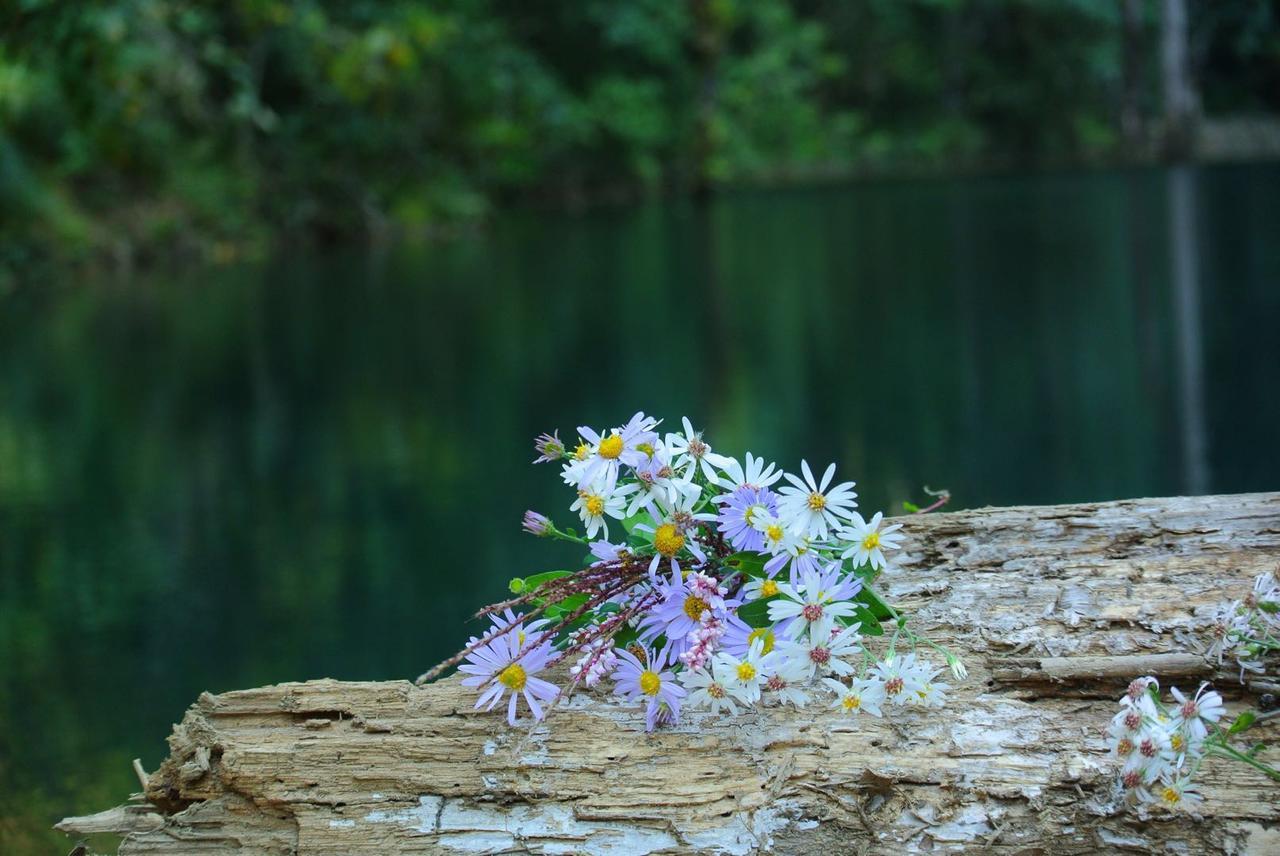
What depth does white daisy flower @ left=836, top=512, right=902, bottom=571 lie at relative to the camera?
1.57 meters

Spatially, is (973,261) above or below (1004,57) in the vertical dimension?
below

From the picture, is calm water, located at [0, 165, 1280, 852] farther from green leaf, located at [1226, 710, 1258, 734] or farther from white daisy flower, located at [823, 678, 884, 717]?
green leaf, located at [1226, 710, 1258, 734]

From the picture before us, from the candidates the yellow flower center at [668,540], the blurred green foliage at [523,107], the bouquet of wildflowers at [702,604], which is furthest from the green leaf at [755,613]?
the blurred green foliage at [523,107]

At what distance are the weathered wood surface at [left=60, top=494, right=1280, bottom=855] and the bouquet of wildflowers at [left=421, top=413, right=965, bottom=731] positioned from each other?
36 millimetres

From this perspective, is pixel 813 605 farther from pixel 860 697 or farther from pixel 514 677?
pixel 514 677

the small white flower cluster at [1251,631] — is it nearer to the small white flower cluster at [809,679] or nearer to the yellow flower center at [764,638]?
the small white flower cluster at [809,679]

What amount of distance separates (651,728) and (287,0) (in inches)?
638

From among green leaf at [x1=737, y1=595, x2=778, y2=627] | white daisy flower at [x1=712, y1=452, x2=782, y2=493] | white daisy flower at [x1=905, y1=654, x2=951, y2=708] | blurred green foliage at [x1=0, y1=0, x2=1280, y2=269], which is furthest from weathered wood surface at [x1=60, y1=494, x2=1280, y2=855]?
blurred green foliage at [x1=0, y1=0, x2=1280, y2=269]

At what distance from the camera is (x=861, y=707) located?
→ 1478mm

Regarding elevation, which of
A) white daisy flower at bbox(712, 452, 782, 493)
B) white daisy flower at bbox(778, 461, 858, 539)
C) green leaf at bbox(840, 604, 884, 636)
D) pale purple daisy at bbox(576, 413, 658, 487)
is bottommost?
green leaf at bbox(840, 604, 884, 636)

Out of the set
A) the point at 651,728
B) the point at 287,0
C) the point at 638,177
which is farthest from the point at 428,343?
the point at 638,177

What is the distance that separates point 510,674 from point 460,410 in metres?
5.05

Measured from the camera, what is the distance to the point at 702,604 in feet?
5.05

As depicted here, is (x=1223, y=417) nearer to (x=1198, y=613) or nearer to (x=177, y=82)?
(x=1198, y=613)
